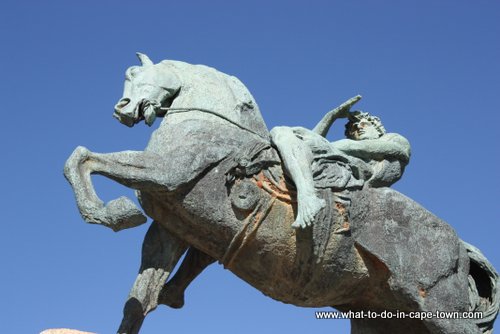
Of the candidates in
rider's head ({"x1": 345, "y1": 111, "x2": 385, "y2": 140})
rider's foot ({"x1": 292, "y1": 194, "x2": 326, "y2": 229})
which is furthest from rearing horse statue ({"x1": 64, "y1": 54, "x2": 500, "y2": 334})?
rider's head ({"x1": 345, "y1": 111, "x2": 385, "y2": 140})

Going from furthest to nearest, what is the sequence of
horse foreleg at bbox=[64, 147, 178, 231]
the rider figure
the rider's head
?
the rider's head
the rider figure
horse foreleg at bbox=[64, 147, 178, 231]

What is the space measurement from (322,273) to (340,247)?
28 centimetres

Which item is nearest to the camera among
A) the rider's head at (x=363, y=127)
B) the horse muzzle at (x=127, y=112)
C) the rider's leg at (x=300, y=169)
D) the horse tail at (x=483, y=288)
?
the rider's leg at (x=300, y=169)

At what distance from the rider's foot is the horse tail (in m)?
1.97

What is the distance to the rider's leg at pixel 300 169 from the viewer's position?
8383 millimetres

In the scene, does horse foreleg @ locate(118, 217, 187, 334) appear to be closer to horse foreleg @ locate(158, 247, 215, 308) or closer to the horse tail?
horse foreleg @ locate(158, 247, 215, 308)

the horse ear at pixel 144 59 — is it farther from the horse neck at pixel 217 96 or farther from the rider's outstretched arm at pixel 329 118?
the rider's outstretched arm at pixel 329 118

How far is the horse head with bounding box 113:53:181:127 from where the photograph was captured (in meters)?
8.90

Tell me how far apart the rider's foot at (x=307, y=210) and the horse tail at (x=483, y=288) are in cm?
197

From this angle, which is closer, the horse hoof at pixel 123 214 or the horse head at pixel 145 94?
the horse hoof at pixel 123 214

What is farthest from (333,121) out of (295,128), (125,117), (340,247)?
(125,117)

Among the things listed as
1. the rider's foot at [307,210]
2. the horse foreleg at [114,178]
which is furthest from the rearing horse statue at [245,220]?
the rider's foot at [307,210]

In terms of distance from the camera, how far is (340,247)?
8891 mm

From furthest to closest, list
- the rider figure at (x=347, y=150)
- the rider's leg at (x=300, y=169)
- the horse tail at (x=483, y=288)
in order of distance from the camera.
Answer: the horse tail at (x=483, y=288)
the rider figure at (x=347, y=150)
the rider's leg at (x=300, y=169)
